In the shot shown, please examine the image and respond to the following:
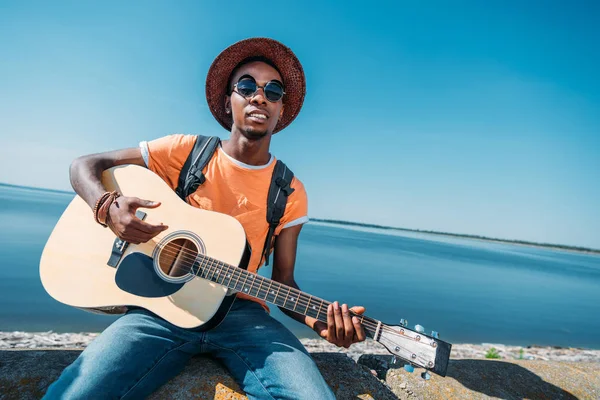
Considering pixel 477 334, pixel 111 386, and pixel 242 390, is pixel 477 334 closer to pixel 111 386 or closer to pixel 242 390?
pixel 242 390

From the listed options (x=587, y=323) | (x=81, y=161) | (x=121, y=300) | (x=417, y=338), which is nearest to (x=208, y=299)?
(x=121, y=300)

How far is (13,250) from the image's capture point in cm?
1440

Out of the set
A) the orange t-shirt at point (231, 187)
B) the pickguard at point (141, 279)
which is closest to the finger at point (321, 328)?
the orange t-shirt at point (231, 187)

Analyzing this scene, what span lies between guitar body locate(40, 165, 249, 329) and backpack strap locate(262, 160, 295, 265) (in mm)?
480

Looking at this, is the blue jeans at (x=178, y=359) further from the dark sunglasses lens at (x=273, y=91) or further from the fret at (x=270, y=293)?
the dark sunglasses lens at (x=273, y=91)

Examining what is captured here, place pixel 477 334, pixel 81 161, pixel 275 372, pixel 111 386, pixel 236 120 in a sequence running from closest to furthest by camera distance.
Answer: pixel 111 386
pixel 275 372
pixel 81 161
pixel 236 120
pixel 477 334

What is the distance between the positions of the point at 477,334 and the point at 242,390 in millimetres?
12159

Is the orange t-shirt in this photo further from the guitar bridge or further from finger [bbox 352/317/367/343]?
finger [bbox 352/317/367/343]

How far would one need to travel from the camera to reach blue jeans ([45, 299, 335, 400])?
66.6 inches

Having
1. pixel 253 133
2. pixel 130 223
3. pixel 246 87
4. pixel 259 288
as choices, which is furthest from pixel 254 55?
pixel 259 288

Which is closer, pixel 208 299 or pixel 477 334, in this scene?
pixel 208 299

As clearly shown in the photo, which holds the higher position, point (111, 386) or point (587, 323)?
point (111, 386)

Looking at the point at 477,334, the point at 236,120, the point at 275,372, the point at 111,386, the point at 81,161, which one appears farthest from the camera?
the point at 477,334

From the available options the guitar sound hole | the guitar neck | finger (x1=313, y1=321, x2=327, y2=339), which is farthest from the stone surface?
the guitar sound hole
